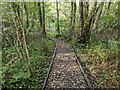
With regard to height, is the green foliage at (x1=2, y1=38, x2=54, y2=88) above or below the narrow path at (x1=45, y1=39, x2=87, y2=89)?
above

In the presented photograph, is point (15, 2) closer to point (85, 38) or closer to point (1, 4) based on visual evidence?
point (1, 4)

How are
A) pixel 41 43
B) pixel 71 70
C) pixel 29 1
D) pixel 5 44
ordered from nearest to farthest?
pixel 71 70, pixel 5 44, pixel 41 43, pixel 29 1

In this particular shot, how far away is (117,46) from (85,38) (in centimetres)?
846

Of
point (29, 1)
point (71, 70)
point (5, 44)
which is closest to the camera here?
point (71, 70)

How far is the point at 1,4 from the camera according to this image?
8836mm

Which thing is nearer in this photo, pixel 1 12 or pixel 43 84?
pixel 43 84

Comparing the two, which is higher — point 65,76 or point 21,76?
point 21,76

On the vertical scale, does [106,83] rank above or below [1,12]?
below

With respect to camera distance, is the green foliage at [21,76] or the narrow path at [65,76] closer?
the green foliage at [21,76]

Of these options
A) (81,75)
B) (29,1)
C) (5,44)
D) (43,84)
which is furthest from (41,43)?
(43,84)

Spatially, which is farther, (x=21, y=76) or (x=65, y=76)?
(x=65, y=76)

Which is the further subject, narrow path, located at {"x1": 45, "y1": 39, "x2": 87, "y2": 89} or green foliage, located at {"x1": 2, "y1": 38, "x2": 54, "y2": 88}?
narrow path, located at {"x1": 45, "y1": 39, "x2": 87, "y2": 89}

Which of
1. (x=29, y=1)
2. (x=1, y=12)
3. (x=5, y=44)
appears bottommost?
(x=5, y=44)

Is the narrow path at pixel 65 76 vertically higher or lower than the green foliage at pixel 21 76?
lower
